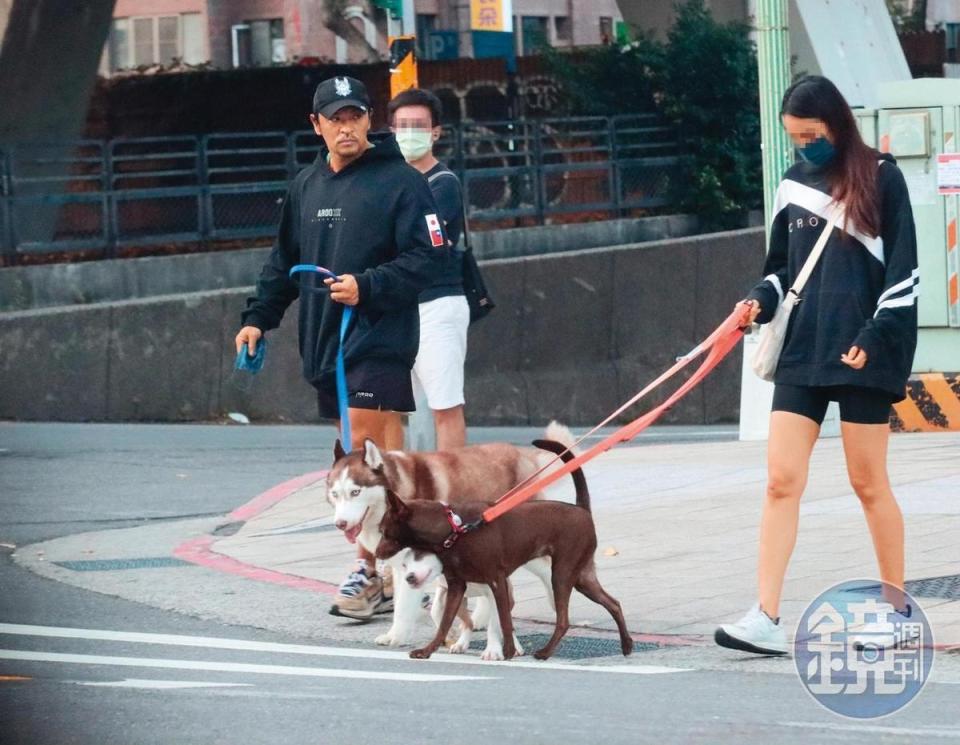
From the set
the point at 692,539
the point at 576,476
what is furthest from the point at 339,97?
the point at 692,539

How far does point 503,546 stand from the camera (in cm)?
704

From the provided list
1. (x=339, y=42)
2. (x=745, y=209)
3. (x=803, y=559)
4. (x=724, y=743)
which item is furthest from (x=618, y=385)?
(x=724, y=743)

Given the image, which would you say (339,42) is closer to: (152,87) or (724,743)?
(152,87)

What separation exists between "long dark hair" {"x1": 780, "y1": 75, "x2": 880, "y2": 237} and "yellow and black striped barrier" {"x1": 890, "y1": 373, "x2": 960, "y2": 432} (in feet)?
27.2

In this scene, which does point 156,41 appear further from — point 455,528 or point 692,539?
point 455,528

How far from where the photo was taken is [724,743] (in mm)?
5664

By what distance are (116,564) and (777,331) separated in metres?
3.78

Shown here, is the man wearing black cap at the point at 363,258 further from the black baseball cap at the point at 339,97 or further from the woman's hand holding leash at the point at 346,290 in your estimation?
the woman's hand holding leash at the point at 346,290

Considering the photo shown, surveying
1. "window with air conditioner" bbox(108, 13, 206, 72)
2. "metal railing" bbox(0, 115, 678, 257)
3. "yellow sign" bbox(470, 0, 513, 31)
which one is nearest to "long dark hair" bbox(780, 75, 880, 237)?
"metal railing" bbox(0, 115, 678, 257)

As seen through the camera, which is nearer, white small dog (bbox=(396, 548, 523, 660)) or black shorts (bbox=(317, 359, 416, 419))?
white small dog (bbox=(396, 548, 523, 660))

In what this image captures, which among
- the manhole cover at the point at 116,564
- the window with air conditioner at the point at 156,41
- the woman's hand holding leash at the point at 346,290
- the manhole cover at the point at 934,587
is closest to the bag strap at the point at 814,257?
the manhole cover at the point at 934,587

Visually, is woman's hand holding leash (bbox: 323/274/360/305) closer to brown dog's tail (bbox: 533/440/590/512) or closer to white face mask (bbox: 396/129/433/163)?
brown dog's tail (bbox: 533/440/590/512)

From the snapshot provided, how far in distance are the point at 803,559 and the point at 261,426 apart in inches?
356

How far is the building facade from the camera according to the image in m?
26.0
